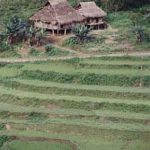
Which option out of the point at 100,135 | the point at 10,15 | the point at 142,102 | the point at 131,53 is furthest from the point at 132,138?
the point at 10,15

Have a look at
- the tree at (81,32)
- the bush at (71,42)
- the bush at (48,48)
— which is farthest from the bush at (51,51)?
the tree at (81,32)

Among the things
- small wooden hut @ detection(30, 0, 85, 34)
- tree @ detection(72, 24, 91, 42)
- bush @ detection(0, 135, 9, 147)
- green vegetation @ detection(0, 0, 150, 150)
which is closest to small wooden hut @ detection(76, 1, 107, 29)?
small wooden hut @ detection(30, 0, 85, 34)

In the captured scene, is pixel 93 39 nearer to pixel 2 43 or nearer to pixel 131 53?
pixel 131 53

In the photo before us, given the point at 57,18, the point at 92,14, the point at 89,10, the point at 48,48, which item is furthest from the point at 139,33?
the point at 48,48

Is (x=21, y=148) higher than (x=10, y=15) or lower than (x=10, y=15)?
lower

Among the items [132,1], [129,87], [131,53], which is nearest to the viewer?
[129,87]

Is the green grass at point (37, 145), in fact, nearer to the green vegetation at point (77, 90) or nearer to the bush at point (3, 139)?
the green vegetation at point (77, 90)

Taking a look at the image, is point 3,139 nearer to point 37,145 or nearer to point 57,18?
point 37,145
